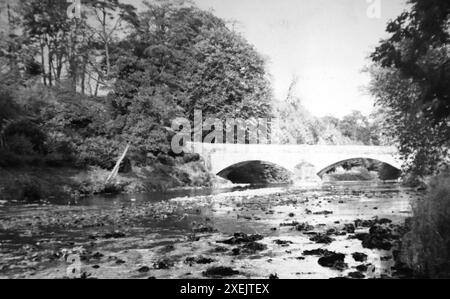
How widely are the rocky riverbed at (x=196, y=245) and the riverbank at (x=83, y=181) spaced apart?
22.7 ft

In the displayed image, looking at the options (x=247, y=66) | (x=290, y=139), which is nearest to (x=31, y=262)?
(x=247, y=66)

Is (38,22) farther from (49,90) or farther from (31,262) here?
(31,262)

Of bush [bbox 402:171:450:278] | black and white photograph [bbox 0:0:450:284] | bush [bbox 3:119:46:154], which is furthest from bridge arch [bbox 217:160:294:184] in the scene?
bush [bbox 402:171:450:278]

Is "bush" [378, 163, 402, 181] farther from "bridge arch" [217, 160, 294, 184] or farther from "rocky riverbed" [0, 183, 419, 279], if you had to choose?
"rocky riverbed" [0, 183, 419, 279]

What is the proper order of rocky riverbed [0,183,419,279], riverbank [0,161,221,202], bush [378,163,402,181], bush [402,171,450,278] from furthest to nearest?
bush [378,163,402,181] < riverbank [0,161,221,202] < rocky riverbed [0,183,419,279] < bush [402,171,450,278]

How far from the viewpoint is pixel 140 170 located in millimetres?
37219

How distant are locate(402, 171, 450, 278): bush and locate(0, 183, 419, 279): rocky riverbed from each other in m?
0.43

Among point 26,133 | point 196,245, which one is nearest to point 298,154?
point 26,133

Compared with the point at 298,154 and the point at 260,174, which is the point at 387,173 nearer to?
the point at 260,174

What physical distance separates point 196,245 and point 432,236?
5.91 metres

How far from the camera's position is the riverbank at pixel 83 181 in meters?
24.0

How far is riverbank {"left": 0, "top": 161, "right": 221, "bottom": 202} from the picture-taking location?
78.8ft

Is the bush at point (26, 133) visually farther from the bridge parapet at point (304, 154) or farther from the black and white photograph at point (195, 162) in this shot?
the bridge parapet at point (304, 154)

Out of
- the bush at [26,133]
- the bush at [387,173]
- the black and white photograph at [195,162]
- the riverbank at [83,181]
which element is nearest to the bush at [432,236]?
the black and white photograph at [195,162]
